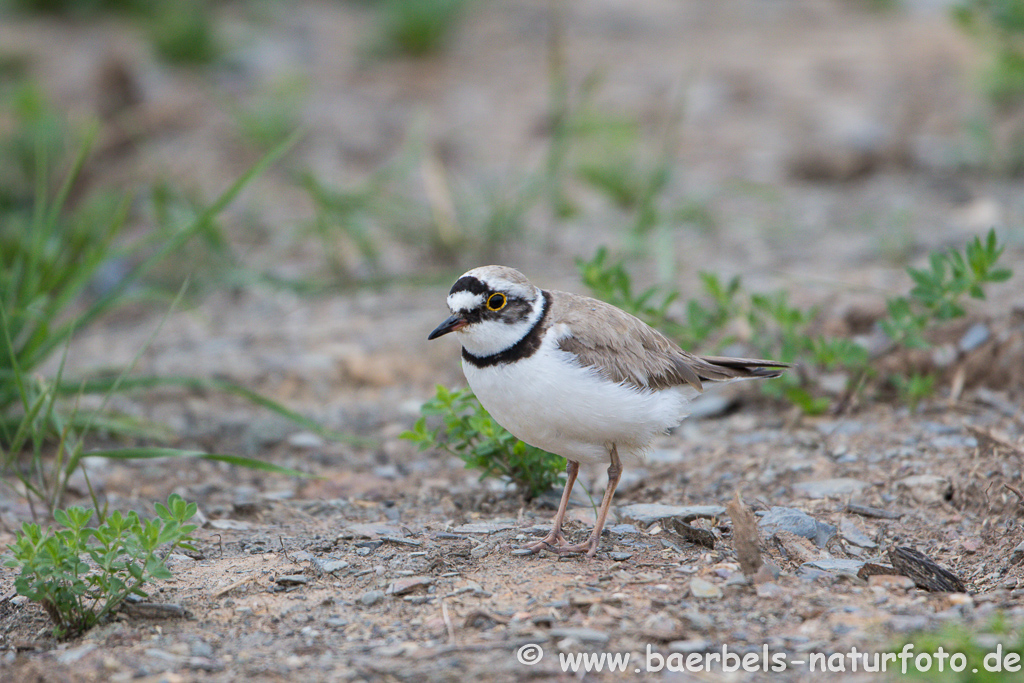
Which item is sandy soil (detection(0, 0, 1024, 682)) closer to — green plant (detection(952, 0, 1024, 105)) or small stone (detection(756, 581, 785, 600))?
small stone (detection(756, 581, 785, 600))

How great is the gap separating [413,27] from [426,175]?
4.70m

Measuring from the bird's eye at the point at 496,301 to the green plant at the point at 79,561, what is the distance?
45.9 inches

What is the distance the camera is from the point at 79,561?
2.88 meters

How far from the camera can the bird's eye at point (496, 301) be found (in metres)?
3.47

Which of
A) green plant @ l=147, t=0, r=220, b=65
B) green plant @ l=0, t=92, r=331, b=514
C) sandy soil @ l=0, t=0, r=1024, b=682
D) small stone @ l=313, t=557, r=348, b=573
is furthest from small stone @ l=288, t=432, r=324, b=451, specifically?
green plant @ l=147, t=0, r=220, b=65

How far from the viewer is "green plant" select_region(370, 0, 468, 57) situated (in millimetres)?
10828

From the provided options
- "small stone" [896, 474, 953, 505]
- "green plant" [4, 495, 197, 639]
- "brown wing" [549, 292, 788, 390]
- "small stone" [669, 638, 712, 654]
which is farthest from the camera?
"small stone" [896, 474, 953, 505]

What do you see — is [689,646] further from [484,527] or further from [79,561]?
[79,561]

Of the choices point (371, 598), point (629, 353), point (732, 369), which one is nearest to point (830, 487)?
point (732, 369)

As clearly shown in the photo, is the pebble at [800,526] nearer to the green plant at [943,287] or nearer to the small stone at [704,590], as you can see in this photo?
the small stone at [704,590]

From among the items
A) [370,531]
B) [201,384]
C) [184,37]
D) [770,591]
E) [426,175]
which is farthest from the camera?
[184,37]

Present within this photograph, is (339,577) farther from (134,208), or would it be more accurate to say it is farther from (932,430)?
(134,208)

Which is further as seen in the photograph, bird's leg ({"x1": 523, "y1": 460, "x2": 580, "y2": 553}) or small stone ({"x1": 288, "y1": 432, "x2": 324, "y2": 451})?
small stone ({"x1": 288, "y1": 432, "x2": 324, "y2": 451})

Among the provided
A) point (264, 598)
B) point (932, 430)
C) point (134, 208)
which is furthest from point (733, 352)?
point (134, 208)
